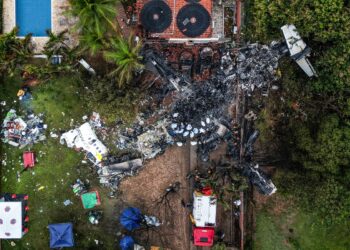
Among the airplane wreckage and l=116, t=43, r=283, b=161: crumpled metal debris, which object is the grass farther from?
l=116, t=43, r=283, b=161: crumpled metal debris

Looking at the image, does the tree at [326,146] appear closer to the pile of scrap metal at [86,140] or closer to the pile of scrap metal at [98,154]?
the pile of scrap metal at [98,154]

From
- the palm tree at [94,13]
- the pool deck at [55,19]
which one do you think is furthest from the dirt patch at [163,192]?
the pool deck at [55,19]

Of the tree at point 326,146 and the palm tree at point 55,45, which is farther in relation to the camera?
the palm tree at point 55,45

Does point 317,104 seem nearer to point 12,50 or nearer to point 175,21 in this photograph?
point 175,21

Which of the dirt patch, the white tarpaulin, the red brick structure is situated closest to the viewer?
the red brick structure

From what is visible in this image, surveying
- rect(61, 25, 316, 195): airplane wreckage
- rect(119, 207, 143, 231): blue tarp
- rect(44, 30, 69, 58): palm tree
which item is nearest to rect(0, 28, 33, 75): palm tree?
rect(44, 30, 69, 58): palm tree

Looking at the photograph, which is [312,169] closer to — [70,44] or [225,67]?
[225,67]
